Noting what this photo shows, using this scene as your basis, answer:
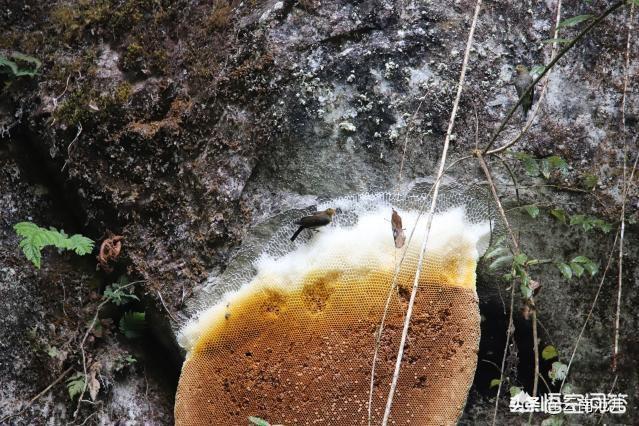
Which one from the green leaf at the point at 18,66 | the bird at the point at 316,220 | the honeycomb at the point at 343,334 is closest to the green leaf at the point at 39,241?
the honeycomb at the point at 343,334

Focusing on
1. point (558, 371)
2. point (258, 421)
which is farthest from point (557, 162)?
point (258, 421)

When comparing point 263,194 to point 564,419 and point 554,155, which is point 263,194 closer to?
point 554,155

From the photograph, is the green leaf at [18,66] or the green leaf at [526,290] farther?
the green leaf at [18,66]

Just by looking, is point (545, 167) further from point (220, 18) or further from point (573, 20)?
point (220, 18)

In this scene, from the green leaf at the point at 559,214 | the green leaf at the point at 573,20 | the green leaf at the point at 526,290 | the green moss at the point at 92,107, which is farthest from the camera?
the green moss at the point at 92,107

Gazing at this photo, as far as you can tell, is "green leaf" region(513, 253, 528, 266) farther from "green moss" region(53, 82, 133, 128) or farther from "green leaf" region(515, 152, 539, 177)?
"green moss" region(53, 82, 133, 128)

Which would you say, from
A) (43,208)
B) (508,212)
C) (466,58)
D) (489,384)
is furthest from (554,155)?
(43,208)

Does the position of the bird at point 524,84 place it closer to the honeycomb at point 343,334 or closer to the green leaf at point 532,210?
the green leaf at point 532,210
